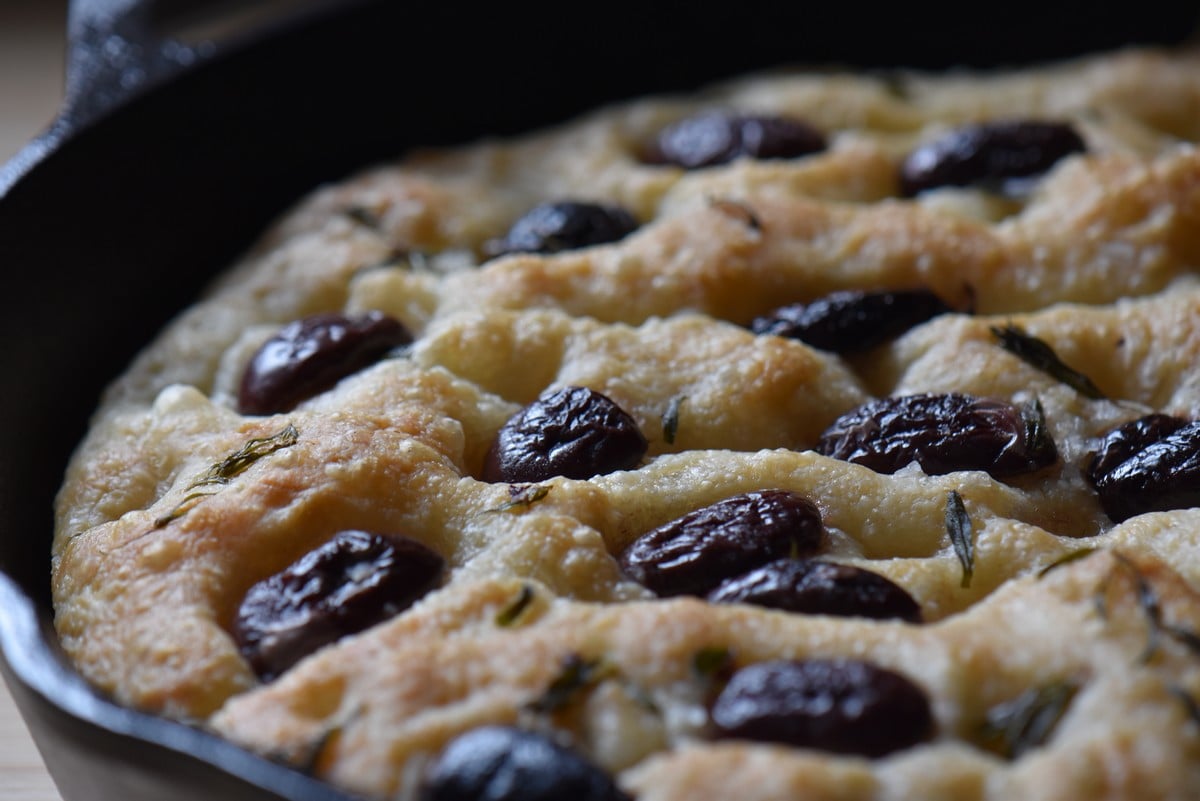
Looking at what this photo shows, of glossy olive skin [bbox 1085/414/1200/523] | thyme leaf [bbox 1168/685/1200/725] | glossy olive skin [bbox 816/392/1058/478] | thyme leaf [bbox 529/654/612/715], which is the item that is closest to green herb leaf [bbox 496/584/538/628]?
thyme leaf [bbox 529/654/612/715]

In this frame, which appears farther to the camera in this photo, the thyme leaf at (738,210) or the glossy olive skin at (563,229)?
the glossy olive skin at (563,229)

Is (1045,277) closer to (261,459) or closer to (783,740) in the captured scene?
(783,740)

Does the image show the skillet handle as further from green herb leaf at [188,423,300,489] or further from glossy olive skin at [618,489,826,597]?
glossy olive skin at [618,489,826,597]

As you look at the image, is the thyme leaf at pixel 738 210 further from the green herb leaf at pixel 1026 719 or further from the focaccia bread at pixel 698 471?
the green herb leaf at pixel 1026 719

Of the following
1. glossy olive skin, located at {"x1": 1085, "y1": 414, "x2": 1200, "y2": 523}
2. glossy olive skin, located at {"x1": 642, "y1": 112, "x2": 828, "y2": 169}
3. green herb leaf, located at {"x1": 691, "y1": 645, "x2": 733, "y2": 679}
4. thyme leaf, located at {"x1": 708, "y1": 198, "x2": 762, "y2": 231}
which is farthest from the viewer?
glossy olive skin, located at {"x1": 642, "y1": 112, "x2": 828, "y2": 169}

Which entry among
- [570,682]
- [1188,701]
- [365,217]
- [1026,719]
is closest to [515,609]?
[570,682]

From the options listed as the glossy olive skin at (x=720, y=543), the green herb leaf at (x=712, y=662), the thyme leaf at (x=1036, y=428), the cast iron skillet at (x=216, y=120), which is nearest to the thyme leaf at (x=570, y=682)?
the green herb leaf at (x=712, y=662)
